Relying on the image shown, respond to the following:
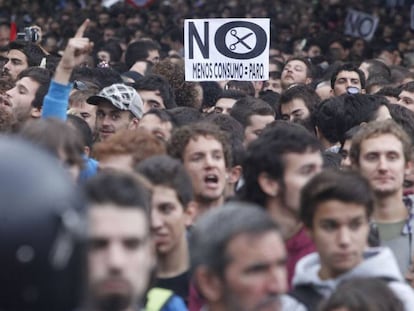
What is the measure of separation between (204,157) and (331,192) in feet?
5.83

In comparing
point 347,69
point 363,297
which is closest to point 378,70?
point 347,69

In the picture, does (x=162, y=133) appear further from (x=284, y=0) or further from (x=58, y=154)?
(x=284, y=0)

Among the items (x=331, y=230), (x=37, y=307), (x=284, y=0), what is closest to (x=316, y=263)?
(x=331, y=230)

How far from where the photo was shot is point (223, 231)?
4.07m

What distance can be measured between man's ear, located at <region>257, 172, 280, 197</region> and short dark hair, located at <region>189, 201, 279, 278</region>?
1498 mm

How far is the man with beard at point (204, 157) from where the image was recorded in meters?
6.62

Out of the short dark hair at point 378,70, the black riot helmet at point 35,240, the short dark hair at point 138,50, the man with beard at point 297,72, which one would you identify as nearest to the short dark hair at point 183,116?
the man with beard at point 297,72

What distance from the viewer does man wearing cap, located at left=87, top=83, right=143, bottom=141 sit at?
942 cm

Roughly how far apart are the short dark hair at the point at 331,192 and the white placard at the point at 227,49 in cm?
642

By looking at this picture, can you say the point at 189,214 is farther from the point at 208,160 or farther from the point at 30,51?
the point at 30,51

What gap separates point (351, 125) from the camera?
9.87 metres

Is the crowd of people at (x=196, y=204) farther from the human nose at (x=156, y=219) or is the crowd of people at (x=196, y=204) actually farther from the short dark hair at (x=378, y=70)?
the short dark hair at (x=378, y=70)

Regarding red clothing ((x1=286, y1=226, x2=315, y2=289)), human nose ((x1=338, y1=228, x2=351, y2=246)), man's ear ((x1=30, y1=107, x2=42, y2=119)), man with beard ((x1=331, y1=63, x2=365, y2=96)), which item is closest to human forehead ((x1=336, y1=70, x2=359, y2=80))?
man with beard ((x1=331, y1=63, x2=365, y2=96))

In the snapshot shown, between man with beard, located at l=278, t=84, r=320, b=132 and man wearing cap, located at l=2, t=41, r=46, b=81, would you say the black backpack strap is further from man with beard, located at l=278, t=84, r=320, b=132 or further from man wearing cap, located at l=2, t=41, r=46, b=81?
man wearing cap, located at l=2, t=41, r=46, b=81
